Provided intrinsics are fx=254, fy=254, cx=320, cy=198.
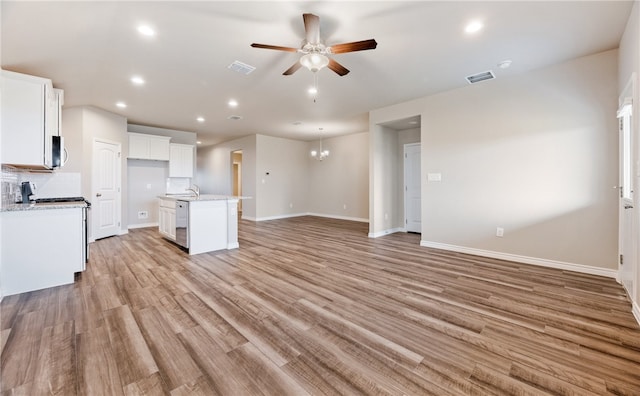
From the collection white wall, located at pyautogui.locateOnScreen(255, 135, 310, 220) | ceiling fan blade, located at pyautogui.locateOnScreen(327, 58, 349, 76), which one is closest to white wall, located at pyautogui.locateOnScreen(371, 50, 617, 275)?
ceiling fan blade, located at pyautogui.locateOnScreen(327, 58, 349, 76)

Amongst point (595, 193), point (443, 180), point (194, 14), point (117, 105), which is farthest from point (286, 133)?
point (595, 193)

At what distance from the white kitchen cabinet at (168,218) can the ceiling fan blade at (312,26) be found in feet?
12.4

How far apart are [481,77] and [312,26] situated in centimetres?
291

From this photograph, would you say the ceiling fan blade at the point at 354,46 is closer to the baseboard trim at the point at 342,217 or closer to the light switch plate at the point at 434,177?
the light switch plate at the point at 434,177

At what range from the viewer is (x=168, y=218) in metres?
5.06

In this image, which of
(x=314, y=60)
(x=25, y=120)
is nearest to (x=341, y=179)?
(x=314, y=60)

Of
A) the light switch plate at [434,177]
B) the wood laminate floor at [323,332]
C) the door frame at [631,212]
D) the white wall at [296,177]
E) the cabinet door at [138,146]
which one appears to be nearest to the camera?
the wood laminate floor at [323,332]

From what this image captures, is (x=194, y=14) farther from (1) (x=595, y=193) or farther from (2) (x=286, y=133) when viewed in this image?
(2) (x=286, y=133)

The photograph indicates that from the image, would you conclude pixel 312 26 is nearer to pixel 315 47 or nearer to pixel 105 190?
pixel 315 47

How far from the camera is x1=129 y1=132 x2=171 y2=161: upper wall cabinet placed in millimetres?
6328

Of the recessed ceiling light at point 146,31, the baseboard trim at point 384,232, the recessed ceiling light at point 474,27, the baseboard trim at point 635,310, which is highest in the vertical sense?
the recessed ceiling light at point 474,27

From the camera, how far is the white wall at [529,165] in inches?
126

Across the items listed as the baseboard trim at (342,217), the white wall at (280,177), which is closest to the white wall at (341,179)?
the baseboard trim at (342,217)

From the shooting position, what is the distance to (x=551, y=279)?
10.1 ft
